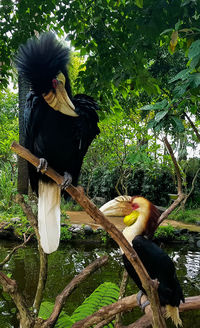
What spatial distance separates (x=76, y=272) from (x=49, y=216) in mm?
3125

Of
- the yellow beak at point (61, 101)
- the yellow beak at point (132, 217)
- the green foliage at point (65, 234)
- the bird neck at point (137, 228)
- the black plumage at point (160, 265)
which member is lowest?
the green foliage at point (65, 234)

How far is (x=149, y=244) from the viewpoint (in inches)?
61.5

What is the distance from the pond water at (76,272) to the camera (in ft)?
10.6

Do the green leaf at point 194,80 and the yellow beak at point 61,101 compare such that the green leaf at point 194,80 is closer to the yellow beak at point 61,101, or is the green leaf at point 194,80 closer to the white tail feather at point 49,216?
the yellow beak at point 61,101

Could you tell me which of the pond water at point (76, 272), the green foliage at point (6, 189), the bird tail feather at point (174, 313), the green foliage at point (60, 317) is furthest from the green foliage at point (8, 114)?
the bird tail feather at point (174, 313)

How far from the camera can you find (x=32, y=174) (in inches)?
64.1

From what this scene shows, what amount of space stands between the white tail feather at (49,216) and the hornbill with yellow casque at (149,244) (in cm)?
25

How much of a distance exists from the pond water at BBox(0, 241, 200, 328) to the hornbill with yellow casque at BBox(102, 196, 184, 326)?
48.1 inches

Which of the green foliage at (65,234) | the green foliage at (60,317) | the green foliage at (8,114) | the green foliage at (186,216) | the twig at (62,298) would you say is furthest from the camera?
the green foliage at (8,114)

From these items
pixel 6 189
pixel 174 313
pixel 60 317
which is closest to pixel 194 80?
pixel 174 313

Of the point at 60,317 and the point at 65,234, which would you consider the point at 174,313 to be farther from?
the point at 65,234

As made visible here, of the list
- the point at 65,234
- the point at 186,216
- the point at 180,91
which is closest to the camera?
the point at 180,91

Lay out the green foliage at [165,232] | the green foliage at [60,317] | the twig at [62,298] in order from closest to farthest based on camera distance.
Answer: the twig at [62,298]
the green foliage at [60,317]
the green foliage at [165,232]

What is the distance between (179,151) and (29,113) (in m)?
7.24
